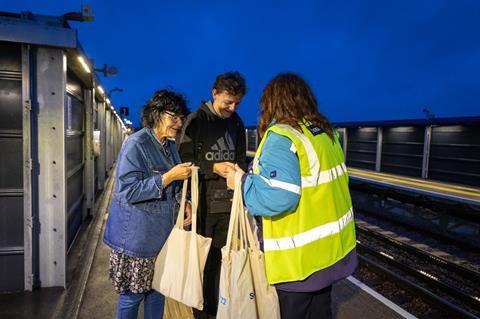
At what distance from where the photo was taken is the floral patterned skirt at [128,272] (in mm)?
2268

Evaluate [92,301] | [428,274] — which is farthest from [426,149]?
[92,301]

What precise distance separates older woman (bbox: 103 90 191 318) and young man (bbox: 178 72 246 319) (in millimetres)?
442

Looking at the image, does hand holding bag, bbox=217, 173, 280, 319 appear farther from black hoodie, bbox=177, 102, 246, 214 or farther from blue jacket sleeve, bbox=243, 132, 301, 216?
black hoodie, bbox=177, 102, 246, 214

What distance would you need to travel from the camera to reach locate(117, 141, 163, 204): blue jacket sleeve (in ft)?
7.23

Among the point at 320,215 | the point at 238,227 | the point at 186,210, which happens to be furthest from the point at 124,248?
the point at 320,215

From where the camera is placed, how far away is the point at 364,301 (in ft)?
12.5

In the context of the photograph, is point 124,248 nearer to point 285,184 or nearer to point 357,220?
point 285,184

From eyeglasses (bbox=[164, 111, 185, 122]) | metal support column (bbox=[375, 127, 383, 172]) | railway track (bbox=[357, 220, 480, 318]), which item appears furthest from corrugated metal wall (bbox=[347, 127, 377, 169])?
eyeglasses (bbox=[164, 111, 185, 122])

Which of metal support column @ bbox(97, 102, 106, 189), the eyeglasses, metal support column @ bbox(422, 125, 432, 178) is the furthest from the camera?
metal support column @ bbox(422, 125, 432, 178)

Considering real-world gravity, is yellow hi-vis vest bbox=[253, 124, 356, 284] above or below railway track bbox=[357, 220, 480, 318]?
above

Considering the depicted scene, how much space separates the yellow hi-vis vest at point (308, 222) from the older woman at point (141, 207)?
2.52 ft

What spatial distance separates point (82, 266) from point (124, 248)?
8.80ft

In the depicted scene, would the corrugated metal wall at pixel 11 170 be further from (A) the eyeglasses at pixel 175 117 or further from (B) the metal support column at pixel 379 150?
(B) the metal support column at pixel 379 150

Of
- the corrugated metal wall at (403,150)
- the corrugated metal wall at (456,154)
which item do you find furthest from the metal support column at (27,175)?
the corrugated metal wall at (403,150)
